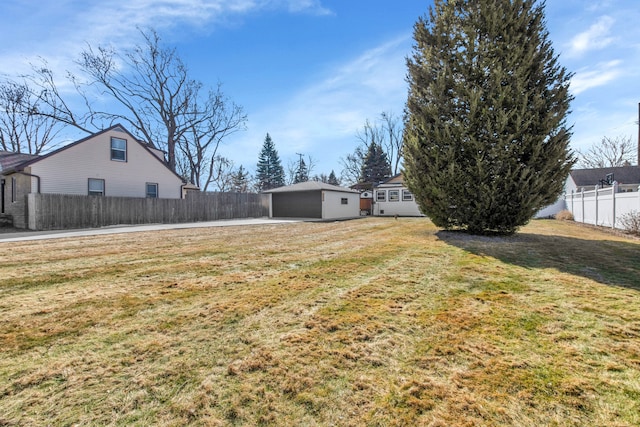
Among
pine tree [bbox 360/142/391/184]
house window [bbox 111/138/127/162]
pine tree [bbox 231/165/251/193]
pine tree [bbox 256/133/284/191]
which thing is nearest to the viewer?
house window [bbox 111/138/127/162]

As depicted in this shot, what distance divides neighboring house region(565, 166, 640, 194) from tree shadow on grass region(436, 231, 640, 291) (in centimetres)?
2242

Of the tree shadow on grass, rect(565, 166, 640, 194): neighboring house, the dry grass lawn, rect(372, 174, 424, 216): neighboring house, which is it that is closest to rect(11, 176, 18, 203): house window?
the dry grass lawn

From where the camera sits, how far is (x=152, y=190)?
55.7 feet

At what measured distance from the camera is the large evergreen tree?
662 cm

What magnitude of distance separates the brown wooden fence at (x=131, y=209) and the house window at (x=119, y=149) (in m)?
2.92

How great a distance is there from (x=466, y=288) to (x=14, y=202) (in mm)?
19510

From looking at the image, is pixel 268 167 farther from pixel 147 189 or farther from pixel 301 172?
pixel 147 189

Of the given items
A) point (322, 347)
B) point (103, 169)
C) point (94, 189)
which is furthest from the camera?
point (103, 169)

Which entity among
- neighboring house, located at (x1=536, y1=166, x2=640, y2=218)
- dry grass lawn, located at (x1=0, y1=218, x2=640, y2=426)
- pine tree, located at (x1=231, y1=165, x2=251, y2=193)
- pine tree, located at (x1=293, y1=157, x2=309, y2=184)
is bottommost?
dry grass lawn, located at (x1=0, y1=218, x2=640, y2=426)

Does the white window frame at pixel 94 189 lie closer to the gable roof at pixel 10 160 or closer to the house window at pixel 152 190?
the house window at pixel 152 190

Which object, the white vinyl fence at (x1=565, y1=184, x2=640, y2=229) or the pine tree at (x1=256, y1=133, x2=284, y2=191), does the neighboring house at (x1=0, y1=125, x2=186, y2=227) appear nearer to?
the white vinyl fence at (x1=565, y1=184, x2=640, y2=229)

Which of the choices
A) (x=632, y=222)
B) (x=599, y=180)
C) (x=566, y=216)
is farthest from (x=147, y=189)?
(x=599, y=180)

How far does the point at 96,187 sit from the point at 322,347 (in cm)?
1768

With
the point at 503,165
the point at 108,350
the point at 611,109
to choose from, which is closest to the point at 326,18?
the point at 503,165
